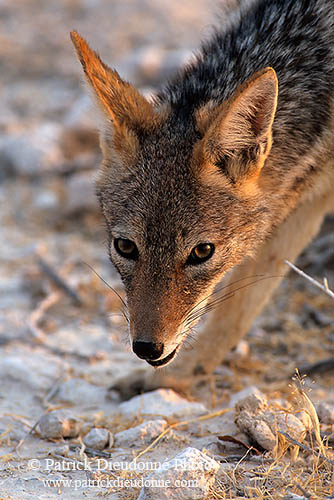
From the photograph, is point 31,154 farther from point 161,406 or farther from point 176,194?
point 176,194

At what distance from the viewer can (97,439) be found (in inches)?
174

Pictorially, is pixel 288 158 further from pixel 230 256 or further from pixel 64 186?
pixel 64 186

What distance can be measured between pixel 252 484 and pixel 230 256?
55.2 inches

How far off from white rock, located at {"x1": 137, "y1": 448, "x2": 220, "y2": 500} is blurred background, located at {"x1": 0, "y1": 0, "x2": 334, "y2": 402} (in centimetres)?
209

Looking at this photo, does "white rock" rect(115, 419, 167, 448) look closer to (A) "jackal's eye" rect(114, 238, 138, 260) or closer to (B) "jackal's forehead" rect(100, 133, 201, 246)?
(A) "jackal's eye" rect(114, 238, 138, 260)

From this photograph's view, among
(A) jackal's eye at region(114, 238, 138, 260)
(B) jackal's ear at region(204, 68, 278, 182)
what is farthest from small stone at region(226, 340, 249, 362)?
(B) jackal's ear at region(204, 68, 278, 182)

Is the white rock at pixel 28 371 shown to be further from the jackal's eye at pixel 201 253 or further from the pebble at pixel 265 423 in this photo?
the jackal's eye at pixel 201 253

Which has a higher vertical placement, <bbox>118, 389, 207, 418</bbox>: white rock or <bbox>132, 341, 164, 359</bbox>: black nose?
<bbox>132, 341, 164, 359</bbox>: black nose

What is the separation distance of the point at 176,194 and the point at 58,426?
1750mm

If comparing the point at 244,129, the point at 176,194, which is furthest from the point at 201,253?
the point at 244,129

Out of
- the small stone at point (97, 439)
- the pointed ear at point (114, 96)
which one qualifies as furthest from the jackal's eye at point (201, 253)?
the small stone at point (97, 439)

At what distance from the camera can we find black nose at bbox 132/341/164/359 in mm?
3928

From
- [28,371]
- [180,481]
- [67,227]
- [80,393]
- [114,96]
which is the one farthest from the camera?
[67,227]

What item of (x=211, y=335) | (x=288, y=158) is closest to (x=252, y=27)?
(x=288, y=158)
